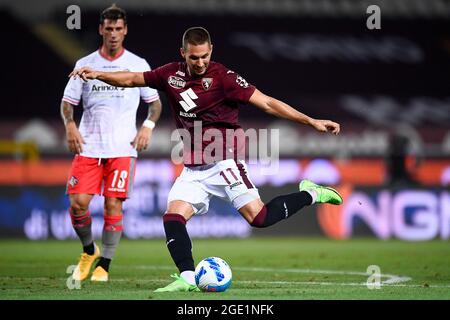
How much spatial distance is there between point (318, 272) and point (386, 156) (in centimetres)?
772

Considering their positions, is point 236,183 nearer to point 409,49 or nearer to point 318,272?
point 318,272

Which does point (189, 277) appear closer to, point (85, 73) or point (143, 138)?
point (85, 73)

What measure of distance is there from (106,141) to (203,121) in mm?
1729

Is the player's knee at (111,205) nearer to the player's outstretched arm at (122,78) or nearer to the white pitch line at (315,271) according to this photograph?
the white pitch line at (315,271)

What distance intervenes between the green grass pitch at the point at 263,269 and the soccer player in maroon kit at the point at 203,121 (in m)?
0.61

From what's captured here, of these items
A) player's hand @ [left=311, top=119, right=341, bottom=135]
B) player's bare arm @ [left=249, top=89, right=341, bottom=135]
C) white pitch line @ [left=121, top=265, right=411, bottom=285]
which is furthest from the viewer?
white pitch line @ [left=121, top=265, right=411, bottom=285]

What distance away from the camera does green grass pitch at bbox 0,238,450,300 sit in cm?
747

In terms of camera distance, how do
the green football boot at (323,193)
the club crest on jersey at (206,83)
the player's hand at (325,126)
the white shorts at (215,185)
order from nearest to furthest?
1. the player's hand at (325,126)
2. the club crest on jersey at (206,83)
3. the white shorts at (215,185)
4. the green football boot at (323,193)

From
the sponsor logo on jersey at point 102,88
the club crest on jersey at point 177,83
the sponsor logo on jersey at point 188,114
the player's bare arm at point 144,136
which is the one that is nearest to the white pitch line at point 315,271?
the player's bare arm at point 144,136

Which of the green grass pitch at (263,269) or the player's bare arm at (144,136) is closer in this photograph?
the green grass pitch at (263,269)

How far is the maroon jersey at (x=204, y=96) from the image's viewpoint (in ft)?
26.2

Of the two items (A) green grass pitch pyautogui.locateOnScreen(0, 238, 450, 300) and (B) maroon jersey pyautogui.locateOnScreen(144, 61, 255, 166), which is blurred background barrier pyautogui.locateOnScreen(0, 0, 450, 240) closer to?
(A) green grass pitch pyautogui.locateOnScreen(0, 238, 450, 300)

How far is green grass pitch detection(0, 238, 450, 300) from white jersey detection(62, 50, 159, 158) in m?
1.28

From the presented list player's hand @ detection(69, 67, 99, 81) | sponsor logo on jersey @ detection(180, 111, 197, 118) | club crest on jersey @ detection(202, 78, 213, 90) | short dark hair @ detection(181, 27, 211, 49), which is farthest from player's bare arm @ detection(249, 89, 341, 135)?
player's hand @ detection(69, 67, 99, 81)
